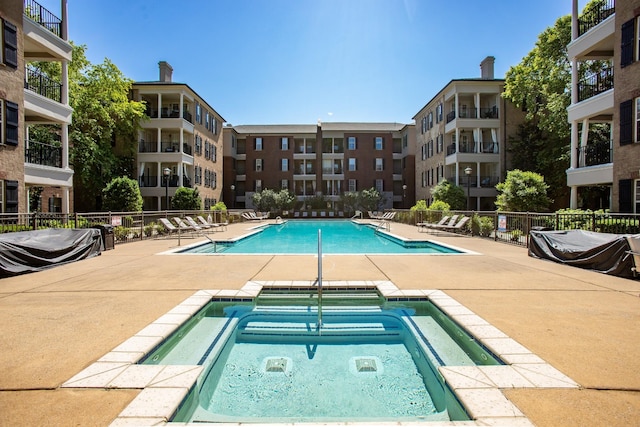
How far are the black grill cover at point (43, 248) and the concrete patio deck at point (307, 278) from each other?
419 mm

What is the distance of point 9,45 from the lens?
15164 mm

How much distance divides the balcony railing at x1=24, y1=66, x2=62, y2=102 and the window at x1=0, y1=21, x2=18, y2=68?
2.04 metres

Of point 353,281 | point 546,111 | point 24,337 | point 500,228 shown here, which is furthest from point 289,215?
point 24,337

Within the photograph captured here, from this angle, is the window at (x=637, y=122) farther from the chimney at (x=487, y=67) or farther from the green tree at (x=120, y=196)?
the green tree at (x=120, y=196)

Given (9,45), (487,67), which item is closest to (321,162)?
(487,67)

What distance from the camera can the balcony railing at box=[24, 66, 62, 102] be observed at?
59.6 ft

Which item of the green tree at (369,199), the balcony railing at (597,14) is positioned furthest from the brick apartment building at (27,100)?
the green tree at (369,199)

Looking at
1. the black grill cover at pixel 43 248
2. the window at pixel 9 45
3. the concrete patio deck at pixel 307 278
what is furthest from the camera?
→ the window at pixel 9 45

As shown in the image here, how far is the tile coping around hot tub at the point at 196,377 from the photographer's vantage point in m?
2.51

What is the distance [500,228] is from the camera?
49.1 feet

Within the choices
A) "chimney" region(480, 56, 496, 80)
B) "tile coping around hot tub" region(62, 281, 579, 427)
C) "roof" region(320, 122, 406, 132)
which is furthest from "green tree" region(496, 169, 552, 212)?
"roof" region(320, 122, 406, 132)

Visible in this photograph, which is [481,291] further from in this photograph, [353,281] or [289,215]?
[289,215]

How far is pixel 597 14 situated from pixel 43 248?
82.4 ft

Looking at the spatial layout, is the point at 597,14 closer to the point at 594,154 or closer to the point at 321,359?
the point at 594,154
